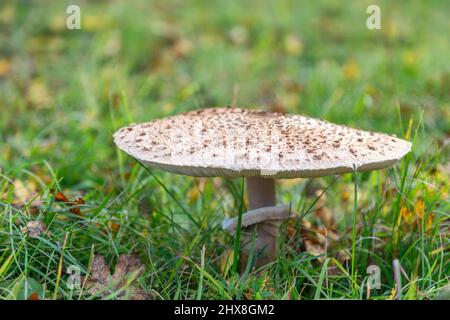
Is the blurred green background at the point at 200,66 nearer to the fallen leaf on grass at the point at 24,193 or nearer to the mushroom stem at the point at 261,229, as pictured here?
the fallen leaf on grass at the point at 24,193

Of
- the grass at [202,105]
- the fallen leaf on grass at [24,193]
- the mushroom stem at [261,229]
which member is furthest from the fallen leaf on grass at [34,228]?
the mushroom stem at [261,229]

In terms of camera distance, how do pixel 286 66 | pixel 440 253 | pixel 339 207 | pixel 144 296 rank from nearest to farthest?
pixel 144 296
pixel 440 253
pixel 339 207
pixel 286 66

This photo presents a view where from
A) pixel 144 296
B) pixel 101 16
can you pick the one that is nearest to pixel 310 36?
pixel 101 16

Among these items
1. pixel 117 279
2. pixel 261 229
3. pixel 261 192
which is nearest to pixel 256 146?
Answer: pixel 261 192

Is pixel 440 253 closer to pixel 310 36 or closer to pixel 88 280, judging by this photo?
pixel 88 280

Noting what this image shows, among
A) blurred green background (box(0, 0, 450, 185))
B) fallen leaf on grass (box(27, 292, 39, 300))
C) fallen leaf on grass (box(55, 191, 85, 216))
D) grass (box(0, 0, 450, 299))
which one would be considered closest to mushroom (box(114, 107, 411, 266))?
grass (box(0, 0, 450, 299))
